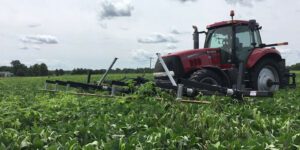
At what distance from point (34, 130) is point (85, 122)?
86 centimetres

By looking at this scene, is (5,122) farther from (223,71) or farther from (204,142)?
(223,71)

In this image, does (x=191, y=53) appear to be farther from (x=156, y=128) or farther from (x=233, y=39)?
(x=156, y=128)

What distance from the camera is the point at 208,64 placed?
1170cm

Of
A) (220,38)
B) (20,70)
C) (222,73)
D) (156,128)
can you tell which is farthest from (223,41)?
(20,70)

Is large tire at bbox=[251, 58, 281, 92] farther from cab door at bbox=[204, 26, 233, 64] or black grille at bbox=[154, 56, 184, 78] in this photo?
black grille at bbox=[154, 56, 184, 78]

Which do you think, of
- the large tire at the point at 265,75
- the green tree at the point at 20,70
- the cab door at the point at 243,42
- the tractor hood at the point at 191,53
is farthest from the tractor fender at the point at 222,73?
the green tree at the point at 20,70

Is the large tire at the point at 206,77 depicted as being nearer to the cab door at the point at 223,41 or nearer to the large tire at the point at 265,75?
the cab door at the point at 223,41

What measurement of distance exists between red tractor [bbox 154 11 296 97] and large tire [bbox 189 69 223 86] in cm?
4

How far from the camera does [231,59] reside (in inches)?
464

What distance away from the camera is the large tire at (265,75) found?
11.9 meters

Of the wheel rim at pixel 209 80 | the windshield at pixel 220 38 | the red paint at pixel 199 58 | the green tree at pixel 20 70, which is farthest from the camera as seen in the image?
the green tree at pixel 20 70

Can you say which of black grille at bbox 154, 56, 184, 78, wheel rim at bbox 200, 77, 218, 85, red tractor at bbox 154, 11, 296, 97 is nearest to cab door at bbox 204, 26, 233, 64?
red tractor at bbox 154, 11, 296, 97


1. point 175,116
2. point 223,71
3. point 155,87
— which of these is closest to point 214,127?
point 175,116

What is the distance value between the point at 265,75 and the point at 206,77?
294 centimetres
